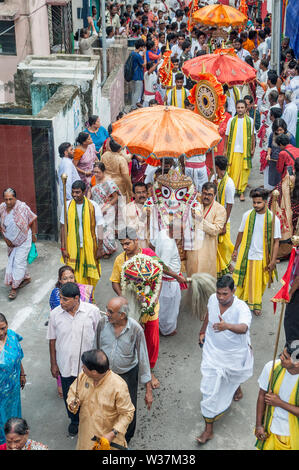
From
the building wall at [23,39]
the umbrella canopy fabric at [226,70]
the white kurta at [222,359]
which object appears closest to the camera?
the white kurta at [222,359]

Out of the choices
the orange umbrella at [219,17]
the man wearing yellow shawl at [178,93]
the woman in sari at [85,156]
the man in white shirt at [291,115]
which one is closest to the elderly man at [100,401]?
the woman in sari at [85,156]

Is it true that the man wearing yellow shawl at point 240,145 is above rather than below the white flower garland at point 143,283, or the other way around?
below

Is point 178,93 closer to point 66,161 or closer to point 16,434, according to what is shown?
point 66,161

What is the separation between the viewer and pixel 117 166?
8859mm

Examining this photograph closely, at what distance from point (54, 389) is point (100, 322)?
1412mm

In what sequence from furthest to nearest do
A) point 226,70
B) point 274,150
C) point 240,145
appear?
point 226,70 → point 240,145 → point 274,150

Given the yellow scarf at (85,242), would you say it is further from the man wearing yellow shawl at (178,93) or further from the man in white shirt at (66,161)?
the man wearing yellow shawl at (178,93)

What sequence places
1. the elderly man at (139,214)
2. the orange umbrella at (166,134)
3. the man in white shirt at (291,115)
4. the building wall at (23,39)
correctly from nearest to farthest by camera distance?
1. the elderly man at (139,214)
2. the orange umbrella at (166,134)
3. the man in white shirt at (291,115)
4. the building wall at (23,39)

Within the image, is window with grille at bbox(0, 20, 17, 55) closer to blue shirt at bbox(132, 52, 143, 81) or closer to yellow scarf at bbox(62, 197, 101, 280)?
blue shirt at bbox(132, 52, 143, 81)

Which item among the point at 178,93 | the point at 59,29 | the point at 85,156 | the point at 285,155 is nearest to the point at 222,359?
the point at 285,155

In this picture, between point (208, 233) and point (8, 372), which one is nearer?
point (8, 372)

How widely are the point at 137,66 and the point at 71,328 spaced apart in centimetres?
995

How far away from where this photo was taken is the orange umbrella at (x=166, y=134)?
7281 millimetres

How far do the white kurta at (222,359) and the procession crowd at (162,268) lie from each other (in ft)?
0.04
